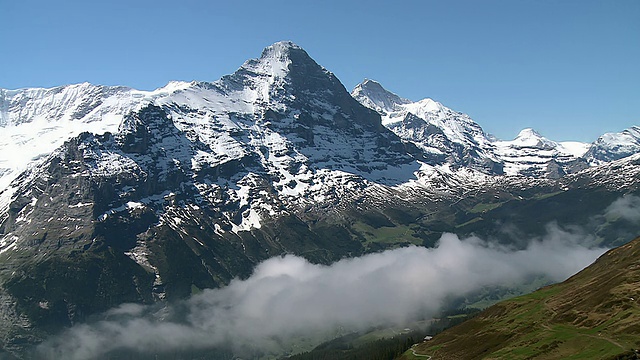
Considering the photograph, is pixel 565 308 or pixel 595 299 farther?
pixel 565 308

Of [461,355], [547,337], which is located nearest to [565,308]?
[547,337]

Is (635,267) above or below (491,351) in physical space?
above

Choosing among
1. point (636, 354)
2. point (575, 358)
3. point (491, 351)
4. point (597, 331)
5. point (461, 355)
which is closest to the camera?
point (636, 354)

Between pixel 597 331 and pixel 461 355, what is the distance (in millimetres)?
55711

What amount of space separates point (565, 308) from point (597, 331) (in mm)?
35107

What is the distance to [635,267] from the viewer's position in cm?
18900

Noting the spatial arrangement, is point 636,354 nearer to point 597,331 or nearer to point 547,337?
point 597,331

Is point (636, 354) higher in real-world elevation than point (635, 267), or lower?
lower

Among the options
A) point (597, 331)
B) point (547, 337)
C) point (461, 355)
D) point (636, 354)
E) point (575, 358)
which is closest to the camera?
point (636, 354)

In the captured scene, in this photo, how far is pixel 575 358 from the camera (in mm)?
142250

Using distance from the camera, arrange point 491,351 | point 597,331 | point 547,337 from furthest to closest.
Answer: point 491,351
point 547,337
point 597,331

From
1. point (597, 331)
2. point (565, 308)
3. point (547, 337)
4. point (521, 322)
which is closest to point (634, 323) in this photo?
point (597, 331)

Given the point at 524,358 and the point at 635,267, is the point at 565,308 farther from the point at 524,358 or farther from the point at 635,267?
the point at 524,358

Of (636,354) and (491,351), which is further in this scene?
(491,351)
